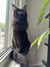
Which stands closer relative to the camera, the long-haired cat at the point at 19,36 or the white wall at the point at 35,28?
the long-haired cat at the point at 19,36

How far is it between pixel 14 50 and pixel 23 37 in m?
0.25

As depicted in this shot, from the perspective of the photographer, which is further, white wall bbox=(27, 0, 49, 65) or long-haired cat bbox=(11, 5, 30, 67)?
white wall bbox=(27, 0, 49, 65)

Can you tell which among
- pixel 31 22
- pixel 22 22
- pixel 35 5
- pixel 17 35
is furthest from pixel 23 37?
pixel 35 5

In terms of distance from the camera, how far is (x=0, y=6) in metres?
1.04

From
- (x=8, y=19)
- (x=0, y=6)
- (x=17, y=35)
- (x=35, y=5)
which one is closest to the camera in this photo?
(x=0, y=6)

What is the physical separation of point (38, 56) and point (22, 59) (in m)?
0.51

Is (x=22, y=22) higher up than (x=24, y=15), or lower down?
lower down

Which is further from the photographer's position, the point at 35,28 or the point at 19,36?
the point at 35,28

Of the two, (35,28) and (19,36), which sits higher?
(35,28)

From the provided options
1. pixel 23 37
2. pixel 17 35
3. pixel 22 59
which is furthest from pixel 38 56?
pixel 17 35

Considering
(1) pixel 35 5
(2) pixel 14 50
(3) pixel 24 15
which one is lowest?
(2) pixel 14 50

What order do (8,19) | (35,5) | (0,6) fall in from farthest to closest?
(35,5)
(8,19)
(0,6)

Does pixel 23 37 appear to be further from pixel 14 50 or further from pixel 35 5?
pixel 35 5

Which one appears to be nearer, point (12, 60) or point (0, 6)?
point (0, 6)
